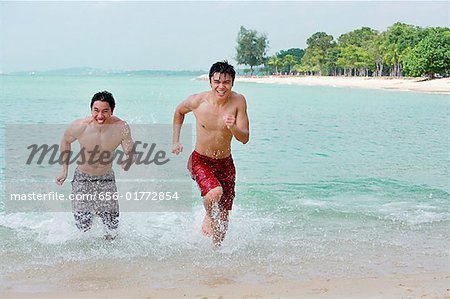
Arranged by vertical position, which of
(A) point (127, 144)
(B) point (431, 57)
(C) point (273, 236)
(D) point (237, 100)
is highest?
(B) point (431, 57)

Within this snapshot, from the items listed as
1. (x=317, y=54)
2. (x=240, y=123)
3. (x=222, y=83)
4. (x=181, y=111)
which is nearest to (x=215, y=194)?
(x=240, y=123)

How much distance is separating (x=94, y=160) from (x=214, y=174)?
4.01 feet

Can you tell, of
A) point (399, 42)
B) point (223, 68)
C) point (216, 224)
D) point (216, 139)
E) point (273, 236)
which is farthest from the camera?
point (399, 42)

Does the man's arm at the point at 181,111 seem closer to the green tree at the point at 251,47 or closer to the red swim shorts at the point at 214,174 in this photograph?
the red swim shorts at the point at 214,174

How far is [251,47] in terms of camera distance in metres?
152

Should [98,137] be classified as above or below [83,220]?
above

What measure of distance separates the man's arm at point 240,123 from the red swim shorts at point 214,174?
0.48 m

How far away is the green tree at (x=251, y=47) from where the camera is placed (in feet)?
Result: 497

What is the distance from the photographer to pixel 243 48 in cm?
15250

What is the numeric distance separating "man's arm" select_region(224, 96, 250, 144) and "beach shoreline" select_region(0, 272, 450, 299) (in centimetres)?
131

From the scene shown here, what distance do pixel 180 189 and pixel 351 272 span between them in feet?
15.4

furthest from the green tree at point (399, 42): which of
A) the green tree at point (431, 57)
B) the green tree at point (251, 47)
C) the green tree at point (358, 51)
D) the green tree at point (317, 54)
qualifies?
the green tree at point (251, 47)

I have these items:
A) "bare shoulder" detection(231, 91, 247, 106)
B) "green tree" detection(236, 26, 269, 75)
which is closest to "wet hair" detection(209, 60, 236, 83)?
"bare shoulder" detection(231, 91, 247, 106)

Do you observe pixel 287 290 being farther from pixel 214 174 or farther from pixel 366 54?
pixel 366 54
